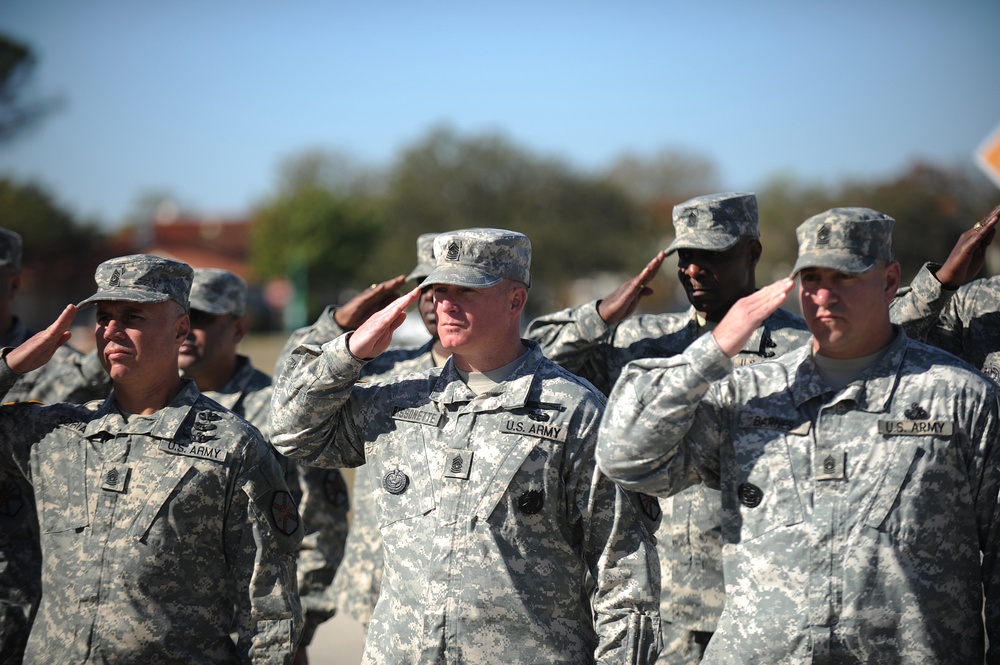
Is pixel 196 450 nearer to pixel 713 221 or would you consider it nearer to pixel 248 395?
pixel 248 395

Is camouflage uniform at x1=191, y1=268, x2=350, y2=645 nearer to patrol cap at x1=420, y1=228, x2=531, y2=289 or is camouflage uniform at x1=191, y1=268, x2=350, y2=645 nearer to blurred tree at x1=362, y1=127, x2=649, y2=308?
patrol cap at x1=420, y1=228, x2=531, y2=289

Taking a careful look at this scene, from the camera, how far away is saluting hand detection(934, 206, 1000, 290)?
451 centimetres

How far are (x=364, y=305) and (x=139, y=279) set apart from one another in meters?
1.57

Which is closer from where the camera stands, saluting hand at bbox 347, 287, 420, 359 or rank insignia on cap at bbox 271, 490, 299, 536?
saluting hand at bbox 347, 287, 420, 359

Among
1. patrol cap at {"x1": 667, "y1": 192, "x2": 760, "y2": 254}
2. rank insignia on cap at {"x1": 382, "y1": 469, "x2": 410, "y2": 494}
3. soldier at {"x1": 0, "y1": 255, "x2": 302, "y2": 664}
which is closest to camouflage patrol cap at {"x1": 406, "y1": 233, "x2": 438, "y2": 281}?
patrol cap at {"x1": 667, "y1": 192, "x2": 760, "y2": 254}

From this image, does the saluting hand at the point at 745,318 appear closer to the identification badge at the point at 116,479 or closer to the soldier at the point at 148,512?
the soldier at the point at 148,512

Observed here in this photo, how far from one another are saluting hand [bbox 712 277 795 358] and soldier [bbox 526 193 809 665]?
125 centimetres

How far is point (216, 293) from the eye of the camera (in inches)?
243

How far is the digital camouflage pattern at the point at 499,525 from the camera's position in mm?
3580

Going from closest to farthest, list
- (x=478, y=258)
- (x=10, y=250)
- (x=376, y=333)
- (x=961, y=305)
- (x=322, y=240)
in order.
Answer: (x=376, y=333) < (x=478, y=258) < (x=961, y=305) < (x=10, y=250) < (x=322, y=240)

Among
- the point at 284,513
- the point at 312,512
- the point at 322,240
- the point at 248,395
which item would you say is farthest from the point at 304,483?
the point at 322,240

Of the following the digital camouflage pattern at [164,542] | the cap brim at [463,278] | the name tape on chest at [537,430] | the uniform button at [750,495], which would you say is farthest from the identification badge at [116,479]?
the uniform button at [750,495]

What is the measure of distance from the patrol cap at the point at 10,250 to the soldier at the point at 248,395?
1049 millimetres

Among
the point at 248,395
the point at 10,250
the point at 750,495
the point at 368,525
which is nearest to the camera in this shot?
the point at 750,495
